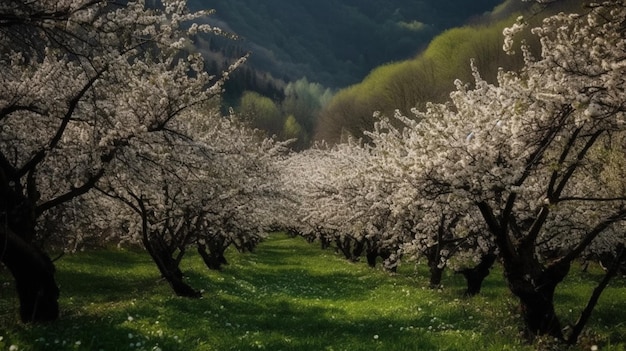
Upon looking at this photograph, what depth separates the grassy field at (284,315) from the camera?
11359 mm

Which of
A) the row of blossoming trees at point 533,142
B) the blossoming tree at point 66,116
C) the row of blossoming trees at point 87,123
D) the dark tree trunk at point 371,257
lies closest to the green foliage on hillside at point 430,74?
the dark tree trunk at point 371,257

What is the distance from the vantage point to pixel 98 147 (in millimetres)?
12766

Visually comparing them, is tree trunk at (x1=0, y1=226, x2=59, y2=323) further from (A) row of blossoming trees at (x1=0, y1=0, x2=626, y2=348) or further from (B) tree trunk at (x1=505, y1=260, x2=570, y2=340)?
(B) tree trunk at (x1=505, y1=260, x2=570, y2=340)

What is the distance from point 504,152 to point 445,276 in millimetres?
22599

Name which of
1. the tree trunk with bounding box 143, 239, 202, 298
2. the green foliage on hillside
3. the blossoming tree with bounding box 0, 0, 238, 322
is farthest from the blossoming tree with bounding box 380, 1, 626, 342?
the green foliage on hillside

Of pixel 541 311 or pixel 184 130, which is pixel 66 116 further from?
pixel 541 311

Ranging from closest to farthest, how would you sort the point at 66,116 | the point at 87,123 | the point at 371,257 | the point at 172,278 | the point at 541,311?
the point at 66,116
the point at 541,311
the point at 87,123
the point at 172,278
the point at 371,257

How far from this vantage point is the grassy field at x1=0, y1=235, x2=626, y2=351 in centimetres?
1136

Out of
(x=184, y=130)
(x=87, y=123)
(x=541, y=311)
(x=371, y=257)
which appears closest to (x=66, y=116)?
(x=87, y=123)

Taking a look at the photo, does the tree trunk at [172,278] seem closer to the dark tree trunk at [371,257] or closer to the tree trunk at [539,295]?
the tree trunk at [539,295]

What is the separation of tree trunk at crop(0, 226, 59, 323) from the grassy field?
0.49m

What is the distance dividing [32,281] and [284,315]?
29.2 ft

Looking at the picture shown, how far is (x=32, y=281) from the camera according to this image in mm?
11914

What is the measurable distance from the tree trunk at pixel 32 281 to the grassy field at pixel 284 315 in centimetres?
49
